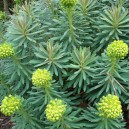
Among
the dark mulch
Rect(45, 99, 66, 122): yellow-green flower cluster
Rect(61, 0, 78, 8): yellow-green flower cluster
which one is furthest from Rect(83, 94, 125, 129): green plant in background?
the dark mulch

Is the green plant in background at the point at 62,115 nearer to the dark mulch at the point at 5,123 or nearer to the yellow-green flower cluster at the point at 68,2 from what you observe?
the yellow-green flower cluster at the point at 68,2

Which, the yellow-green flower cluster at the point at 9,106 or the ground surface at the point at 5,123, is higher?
the yellow-green flower cluster at the point at 9,106

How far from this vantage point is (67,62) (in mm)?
2670

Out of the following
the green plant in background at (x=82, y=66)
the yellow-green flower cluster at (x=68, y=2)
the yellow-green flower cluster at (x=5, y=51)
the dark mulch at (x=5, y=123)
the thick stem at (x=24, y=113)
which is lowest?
the dark mulch at (x=5, y=123)

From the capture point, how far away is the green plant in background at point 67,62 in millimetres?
2457

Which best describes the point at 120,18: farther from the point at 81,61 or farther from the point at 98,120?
the point at 98,120

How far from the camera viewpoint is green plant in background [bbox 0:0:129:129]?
246 centimetres

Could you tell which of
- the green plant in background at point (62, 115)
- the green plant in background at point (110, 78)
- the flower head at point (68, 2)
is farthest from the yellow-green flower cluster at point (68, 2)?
the green plant in background at point (62, 115)

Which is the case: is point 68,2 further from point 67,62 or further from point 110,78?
point 110,78

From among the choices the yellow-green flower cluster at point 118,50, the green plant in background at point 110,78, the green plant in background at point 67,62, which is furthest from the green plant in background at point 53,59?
the yellow-green flower cluster at point 118,50

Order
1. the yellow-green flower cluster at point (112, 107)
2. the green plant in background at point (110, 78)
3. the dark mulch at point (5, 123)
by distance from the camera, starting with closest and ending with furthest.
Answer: the yellow-green flower cluster at point (112, 107) → the green plant in background at point (110, 78) → the dark mulch at point (5, 123)

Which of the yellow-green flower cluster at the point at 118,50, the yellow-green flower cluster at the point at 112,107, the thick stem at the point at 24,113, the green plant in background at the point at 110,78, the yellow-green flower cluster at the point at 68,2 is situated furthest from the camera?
the thick stem at the point at 24,113

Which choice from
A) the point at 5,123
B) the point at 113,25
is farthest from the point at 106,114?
the point at 5,123

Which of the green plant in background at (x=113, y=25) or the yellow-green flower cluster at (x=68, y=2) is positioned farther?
the green plant in background at (x=113, y=25)
